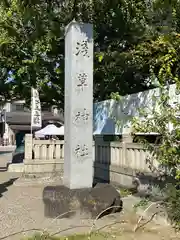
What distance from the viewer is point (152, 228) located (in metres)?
6.15

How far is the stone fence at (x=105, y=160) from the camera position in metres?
9.15

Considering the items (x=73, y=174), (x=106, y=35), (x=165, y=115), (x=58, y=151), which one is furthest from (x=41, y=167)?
(x=165, y=115)

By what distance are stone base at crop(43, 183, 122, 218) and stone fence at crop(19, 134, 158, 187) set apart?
129 centimetres

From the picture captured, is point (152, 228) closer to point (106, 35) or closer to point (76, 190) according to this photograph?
point (76, 190)

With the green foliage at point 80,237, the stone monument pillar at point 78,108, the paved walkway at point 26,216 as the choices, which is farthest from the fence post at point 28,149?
the green foliage at point 80,237

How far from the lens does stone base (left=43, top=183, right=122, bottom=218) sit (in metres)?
7.06

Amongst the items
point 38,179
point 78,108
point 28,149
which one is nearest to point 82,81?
point 78,108

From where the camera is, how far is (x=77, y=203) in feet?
23.3

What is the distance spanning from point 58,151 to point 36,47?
4405 millimetres

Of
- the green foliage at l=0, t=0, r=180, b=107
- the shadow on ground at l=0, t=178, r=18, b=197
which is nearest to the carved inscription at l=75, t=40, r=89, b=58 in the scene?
the green foliage at l=0, t=0, r=180, b=107

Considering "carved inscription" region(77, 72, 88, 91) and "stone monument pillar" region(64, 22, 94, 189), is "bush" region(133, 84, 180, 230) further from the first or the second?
"carved inscription" region(77, 72, 88, 91)

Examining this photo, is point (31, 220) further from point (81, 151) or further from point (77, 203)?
point (81, 151)

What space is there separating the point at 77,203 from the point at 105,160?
422 cm

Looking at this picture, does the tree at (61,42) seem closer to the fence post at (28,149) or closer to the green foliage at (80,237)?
the fence post at (28,149)
